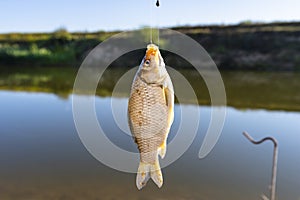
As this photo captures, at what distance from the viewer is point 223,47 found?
19.0 m

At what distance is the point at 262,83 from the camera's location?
12.3 meters

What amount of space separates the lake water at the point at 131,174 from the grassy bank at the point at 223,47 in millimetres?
10817

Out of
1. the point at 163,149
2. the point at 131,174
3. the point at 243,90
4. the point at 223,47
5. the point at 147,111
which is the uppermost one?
the point at 223,47

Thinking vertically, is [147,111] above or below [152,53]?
below

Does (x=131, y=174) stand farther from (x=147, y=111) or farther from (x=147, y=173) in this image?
(x=147, y=111)

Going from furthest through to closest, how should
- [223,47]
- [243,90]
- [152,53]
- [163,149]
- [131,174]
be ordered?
[223,47], [243,90], [131,174], [163,149], [152,53]

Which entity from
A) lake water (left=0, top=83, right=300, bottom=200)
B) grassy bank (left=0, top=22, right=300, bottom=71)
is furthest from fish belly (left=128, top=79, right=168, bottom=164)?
grassy bank (left=0, top=22, right=300, bottom=71)

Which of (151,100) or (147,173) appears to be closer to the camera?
(151,100)

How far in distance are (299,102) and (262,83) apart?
3.69m

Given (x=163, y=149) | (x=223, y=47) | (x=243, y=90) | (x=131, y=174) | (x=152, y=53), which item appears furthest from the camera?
(x=223, y=47)

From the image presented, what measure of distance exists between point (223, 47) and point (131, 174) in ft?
52.0

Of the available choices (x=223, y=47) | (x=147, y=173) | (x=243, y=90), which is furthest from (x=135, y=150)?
(x=223, y=47)

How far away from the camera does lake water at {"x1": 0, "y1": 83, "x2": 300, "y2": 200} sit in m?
3.83

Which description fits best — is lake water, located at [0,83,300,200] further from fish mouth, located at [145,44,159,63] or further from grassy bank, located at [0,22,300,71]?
grassy bank, located at [0,22,300,71]
